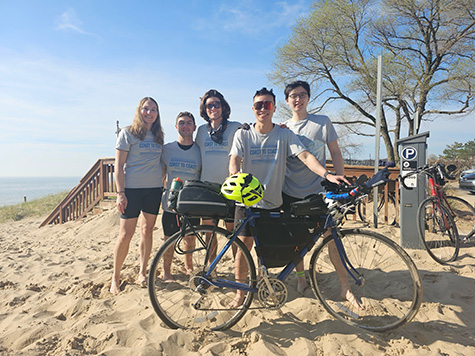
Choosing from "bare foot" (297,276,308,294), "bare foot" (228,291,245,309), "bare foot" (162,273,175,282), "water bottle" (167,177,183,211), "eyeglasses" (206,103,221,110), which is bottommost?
"bare foot" (162,273,175,282)

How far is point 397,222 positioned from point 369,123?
1224 cm

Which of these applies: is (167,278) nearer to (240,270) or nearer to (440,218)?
(240,270)

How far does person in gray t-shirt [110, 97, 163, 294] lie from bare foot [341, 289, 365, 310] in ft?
6.92

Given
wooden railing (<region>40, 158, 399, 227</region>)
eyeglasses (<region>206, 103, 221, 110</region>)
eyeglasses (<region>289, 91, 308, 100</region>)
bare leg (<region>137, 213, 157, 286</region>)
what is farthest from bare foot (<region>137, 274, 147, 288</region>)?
wooden railing (<region>40, 158, 399, 227</region>)

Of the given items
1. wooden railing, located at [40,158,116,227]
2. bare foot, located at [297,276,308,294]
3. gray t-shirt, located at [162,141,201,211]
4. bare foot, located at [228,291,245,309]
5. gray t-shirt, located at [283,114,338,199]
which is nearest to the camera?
bare foot, located at [228,291,245,309]

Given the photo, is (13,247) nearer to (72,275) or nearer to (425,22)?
(72,275)

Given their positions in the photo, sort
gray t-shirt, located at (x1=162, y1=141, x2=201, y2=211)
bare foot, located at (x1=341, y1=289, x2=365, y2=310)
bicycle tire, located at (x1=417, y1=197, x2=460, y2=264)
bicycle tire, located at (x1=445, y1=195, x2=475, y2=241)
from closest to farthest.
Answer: bare foot, located at (x1=341, y1=289, x2=365, y2=310), gray t-shirt, located at (x1=162, y1=141, x2=201, y2=211), bicycle tire, located at (x1=417, y1=197, x2=460, y2=264), bicycle tire, located at (x1=445, y1=195, x2=475, y2=241)

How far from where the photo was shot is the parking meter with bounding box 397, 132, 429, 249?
4328 millimetres

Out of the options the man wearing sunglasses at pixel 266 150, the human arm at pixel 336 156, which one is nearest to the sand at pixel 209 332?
the man wearing sunglasses at pixel 266 150

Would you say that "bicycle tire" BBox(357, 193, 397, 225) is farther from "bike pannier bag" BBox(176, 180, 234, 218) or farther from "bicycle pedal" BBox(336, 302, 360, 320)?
"bike pannier bag" BBox(176, 180, 234, 218)

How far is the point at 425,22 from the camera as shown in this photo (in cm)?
1407

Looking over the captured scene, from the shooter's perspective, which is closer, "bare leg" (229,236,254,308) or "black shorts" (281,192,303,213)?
"bare leg" (229,236,254,308)

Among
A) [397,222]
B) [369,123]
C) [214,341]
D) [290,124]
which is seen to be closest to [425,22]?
[369,123]

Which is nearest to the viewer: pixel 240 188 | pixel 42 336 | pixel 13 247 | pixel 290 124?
pixel 240 188
